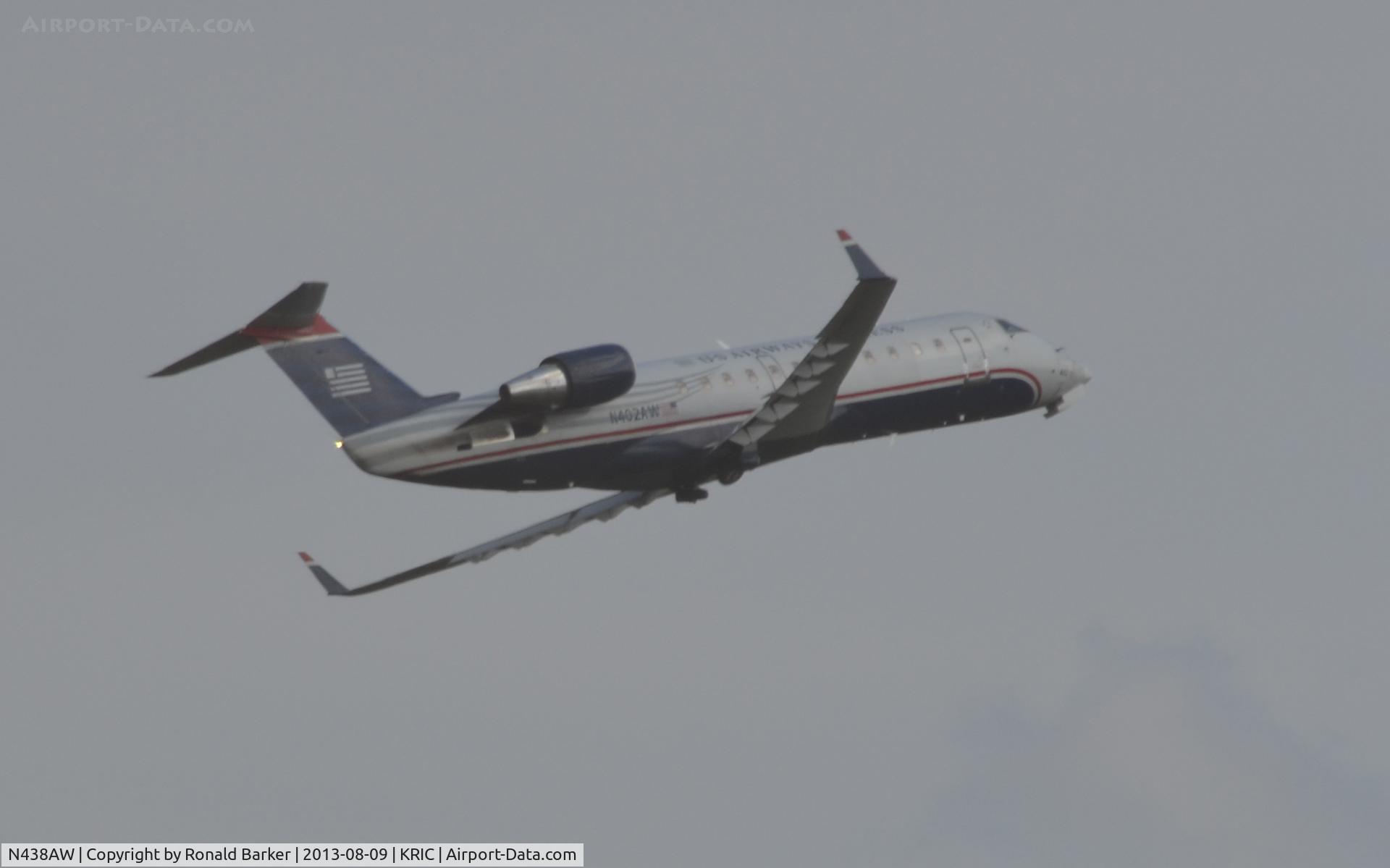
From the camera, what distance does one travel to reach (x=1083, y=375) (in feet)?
235

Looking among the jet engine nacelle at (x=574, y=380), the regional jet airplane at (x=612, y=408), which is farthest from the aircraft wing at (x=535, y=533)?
the jet engine nacelle at (x=574, y=380)

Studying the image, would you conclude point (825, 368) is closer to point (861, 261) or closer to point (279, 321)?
point (861, 261)

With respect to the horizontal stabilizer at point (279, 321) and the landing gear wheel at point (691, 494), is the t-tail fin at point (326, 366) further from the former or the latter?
the landing gear wheel at point (691, 494)

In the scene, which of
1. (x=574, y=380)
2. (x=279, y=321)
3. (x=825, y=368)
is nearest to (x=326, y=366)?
(x=279, y=321)

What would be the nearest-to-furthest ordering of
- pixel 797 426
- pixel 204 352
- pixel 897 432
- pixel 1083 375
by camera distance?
pixel 204 352 → pixel 797 426 → pixel 897 432 → pixel 1083 375

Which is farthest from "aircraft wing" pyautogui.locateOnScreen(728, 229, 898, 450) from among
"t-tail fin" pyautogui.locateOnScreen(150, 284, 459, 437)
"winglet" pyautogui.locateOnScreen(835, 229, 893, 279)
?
"t-tail fin" pyautogui.locateOnScreen(150, 284, 459, 437)

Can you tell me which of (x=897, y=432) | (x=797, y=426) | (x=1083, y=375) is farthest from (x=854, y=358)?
(x=1083, y=375)

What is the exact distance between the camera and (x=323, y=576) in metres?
62.5

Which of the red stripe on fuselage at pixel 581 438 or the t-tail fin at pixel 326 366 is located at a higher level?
the t-tail fin at pixel 326 366

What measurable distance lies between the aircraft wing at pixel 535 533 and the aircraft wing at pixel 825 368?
316 centimetres

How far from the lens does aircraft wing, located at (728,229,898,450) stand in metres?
58.8

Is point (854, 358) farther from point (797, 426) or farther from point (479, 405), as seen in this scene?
point (479, 405)

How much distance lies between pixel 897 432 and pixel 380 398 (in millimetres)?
12455

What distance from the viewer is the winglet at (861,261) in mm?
57781
